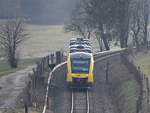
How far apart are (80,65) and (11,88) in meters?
6.24

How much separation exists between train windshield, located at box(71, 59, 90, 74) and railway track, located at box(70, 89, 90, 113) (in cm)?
173

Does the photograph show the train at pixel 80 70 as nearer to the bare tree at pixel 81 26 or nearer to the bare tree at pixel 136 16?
the bare tree at pixel 136 16

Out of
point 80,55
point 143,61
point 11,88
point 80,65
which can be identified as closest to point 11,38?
point 143,61

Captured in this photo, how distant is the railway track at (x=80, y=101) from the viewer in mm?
24553

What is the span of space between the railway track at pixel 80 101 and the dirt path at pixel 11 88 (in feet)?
14.4

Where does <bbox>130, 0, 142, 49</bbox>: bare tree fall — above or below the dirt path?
above

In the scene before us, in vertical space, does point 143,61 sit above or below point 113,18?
below

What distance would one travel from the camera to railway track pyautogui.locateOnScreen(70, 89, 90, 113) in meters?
24.6

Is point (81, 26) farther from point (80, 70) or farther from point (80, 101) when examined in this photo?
point (80, 101)

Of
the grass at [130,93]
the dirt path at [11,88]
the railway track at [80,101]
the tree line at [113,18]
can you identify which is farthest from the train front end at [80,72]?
the tree line at [113,18]

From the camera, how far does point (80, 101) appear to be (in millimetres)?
26641

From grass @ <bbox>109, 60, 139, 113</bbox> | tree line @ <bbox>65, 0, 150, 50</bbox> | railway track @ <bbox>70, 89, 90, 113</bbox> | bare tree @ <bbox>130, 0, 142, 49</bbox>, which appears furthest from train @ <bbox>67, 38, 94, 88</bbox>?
bare tree @ <bbox>130, 0, 142, 49</bbox>

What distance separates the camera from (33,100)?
24672mm

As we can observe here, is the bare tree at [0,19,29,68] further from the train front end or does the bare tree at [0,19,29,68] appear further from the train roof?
the train front end
